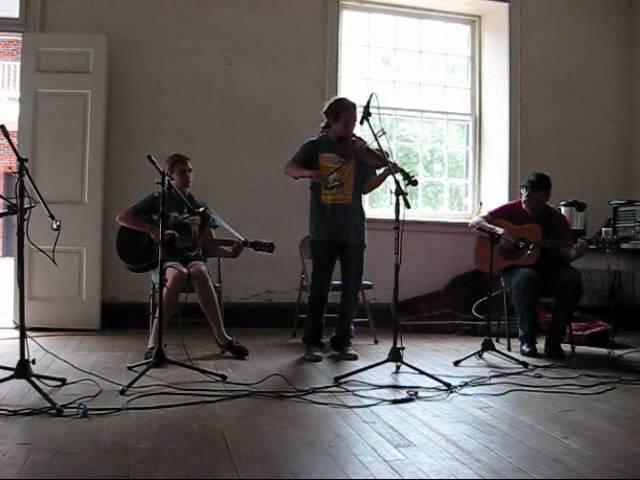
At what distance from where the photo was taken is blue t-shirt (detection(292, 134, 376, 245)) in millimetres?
3246

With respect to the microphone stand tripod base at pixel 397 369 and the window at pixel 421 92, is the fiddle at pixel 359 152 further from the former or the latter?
the window at pixel 421 92

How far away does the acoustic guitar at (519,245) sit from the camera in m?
3.63

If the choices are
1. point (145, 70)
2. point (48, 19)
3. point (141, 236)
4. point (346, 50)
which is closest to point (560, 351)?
point (141, 236)

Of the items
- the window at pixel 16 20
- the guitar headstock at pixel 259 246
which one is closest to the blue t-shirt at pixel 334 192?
the guitar headstock at pixel 259 246

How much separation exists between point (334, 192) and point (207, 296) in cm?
91

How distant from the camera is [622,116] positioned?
5.62 metres

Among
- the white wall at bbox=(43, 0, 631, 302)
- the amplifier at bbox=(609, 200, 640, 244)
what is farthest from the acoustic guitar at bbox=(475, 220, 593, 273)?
the white wall at bbox=(43, 0, 631, 302)

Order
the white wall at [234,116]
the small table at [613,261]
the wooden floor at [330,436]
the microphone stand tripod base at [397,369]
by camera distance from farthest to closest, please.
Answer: the white wall at [234,116]
the small table at [613,261]
the microphone stand tripod base at [397,369]
the wooden floor at [330,436]

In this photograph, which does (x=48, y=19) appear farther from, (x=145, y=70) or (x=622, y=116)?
(x=622, y=116)

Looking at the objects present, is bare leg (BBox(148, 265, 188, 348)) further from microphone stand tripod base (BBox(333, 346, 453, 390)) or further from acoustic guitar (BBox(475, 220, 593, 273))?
acoustic guitar (BBox(475, 220, 593, 273))

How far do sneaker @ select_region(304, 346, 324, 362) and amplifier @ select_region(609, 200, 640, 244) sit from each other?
2486mm

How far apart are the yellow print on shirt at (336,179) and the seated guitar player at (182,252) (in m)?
0.55

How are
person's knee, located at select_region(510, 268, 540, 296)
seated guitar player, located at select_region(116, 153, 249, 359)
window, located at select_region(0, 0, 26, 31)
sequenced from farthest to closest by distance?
window, located at select_region(0, 0, 26, 31) < person's knee, located at select_region(510, 268, 540, 296) < seated guitar player, located at select_region(116, 153, 249, 359)

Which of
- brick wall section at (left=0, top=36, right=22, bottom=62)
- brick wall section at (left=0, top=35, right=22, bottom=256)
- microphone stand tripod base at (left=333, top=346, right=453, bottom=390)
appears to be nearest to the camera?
microphone stand tripod base at (left=333, top=346, right=453, bottom=390)
